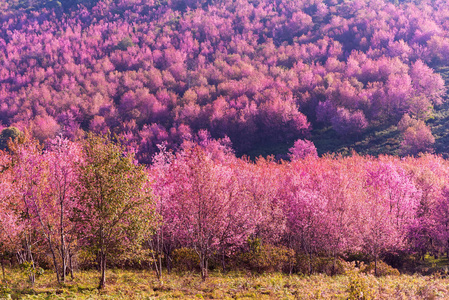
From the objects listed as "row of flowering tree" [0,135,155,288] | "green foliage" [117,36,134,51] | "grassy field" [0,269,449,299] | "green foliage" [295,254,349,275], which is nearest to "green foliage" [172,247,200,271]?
"grassy field" [0,269,449,299]

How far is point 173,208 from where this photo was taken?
922 inches

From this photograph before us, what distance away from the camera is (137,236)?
16.6 meters

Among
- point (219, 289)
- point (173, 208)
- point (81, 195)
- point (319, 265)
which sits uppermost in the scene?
point (81, 195)

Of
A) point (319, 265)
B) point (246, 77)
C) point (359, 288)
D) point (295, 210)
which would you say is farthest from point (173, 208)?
point (246, 77)

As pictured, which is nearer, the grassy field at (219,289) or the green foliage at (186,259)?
the grassy field at (219,289)

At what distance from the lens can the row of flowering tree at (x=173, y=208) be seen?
16.7m

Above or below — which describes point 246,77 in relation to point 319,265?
above

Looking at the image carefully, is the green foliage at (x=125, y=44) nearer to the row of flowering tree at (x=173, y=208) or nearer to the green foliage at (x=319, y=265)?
the row of flowering tree at (x=173, y=208)

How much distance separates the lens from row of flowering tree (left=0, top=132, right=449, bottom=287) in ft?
54.7

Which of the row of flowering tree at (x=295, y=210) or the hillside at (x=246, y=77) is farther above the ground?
the hillside at (x=246, y=77)

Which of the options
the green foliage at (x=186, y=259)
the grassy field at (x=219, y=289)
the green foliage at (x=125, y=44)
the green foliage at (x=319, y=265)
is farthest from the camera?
the green foliage at (x=125, y=44)

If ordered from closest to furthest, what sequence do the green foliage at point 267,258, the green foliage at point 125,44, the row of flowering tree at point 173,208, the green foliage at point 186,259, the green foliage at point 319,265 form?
the row of flowering tree at point 173,208
the green foliage at point 267,258
the green foliage at point 319,265
the green foliage at point 186,259
the green foliage at point 125,44

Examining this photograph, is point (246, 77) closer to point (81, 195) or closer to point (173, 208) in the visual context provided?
point (173, 208)

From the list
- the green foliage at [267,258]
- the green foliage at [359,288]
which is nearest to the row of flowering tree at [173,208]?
the green foliage at [267,258]
